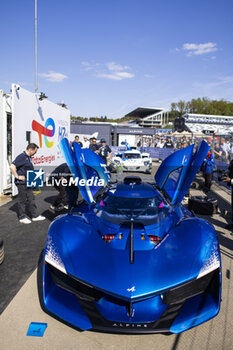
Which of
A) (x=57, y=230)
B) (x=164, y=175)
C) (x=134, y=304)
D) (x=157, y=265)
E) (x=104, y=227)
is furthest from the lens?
(x=164, y=175)

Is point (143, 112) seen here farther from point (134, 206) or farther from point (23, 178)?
point (134, 206)

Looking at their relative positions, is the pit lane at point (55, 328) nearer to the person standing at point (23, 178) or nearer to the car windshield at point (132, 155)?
the person standing at point (23, 178)

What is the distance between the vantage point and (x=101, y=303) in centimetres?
207

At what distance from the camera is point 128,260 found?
232 cm

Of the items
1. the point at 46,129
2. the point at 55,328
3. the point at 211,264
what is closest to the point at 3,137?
the point at 46,129

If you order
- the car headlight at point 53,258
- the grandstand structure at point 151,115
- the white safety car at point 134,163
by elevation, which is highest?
the grandstand structure at point 151,115

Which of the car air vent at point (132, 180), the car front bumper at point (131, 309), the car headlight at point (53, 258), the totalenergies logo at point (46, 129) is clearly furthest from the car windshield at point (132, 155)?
the car front bumper at point (131, 309)

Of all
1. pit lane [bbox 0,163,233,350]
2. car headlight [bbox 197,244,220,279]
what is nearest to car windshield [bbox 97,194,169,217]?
car headlight [bbox 197,244,220,279]

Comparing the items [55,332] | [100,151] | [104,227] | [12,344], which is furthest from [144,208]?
[100,151]

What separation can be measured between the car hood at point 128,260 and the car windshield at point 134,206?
21.0 inches

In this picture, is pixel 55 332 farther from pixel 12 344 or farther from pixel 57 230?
pixel 57 230

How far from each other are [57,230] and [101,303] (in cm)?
100

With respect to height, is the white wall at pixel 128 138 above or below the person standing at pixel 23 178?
above

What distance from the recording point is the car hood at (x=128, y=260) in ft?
6.80
